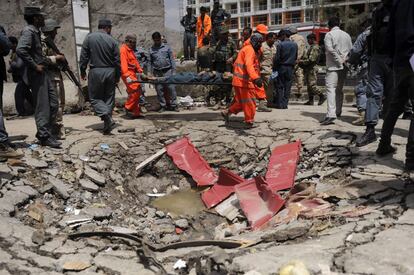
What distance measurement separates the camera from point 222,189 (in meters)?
4.89

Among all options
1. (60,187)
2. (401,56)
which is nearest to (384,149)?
(401,56)

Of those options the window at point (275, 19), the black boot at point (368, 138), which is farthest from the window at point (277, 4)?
the black boot at point (368, 138)

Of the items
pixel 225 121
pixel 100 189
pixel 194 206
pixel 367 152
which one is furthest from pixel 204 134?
pixel 367 152

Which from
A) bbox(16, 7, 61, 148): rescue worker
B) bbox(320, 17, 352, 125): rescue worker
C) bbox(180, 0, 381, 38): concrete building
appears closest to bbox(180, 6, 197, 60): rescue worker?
bbox(320, 17, 352, 125): rescue worker

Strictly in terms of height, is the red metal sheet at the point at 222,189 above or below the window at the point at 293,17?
below

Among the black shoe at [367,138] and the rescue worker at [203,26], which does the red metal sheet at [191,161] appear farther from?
the rescue worker at [203,26]

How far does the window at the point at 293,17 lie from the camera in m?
50.0

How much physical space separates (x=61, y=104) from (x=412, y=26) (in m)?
4.67

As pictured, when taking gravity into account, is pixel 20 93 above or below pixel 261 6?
below

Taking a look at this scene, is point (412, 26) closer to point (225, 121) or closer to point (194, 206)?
point (194, 206)

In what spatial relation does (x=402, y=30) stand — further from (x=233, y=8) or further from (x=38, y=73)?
(x=233, y=8)

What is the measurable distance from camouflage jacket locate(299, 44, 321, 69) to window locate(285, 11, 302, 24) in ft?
143

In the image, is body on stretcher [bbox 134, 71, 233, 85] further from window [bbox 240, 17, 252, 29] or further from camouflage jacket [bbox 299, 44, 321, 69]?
window [bbox 240, 17, 252, 29]

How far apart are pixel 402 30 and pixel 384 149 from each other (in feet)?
5.02
